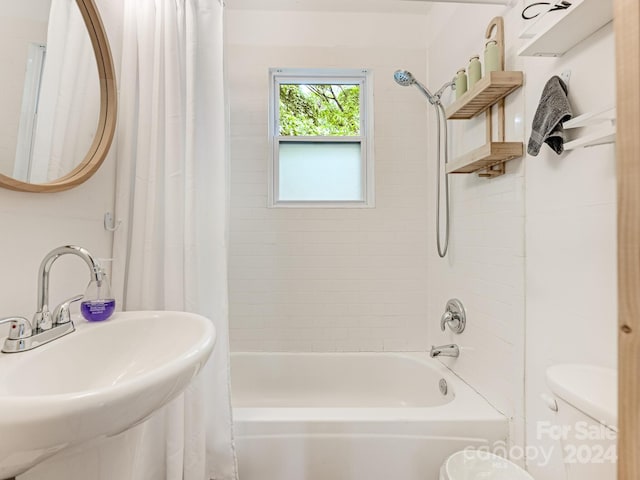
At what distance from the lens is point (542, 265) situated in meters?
1.11

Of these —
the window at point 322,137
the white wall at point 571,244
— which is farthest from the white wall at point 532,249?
the window at point 322,137

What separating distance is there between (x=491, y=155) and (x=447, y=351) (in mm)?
1056

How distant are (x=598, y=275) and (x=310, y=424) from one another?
1.08 meters

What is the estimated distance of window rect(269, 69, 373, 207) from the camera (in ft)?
6.98

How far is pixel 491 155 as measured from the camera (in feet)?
4.02

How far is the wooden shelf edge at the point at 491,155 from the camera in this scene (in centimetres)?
122

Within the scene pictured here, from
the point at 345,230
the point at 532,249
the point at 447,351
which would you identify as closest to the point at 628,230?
the point at 532,249

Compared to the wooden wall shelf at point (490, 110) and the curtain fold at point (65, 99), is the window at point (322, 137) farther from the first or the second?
the curtain fold at point (65, 99)

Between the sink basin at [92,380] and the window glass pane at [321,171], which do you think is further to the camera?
the window glass pane at [321,171]

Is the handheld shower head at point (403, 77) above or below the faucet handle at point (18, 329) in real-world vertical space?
above

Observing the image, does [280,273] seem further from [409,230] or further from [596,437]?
[596,437]

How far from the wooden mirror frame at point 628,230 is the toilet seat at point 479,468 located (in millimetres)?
880

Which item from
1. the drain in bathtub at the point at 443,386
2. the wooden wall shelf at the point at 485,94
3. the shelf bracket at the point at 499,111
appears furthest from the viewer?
the drain in bathtub at the point at 443,386

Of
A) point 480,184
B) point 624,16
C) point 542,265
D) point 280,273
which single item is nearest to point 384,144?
point 480,184
